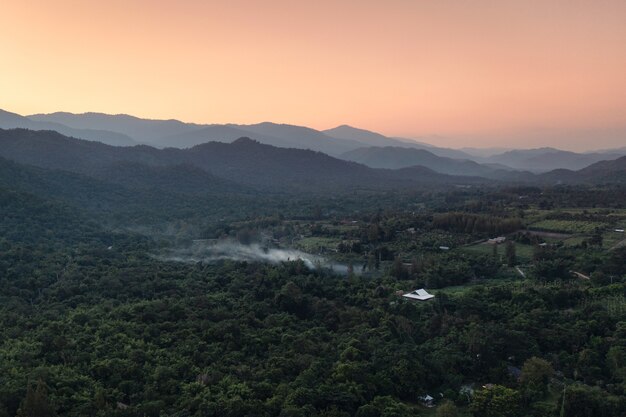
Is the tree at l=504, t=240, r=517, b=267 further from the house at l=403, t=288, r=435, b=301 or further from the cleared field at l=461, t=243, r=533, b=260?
the house at l=403, t=288, r=435, b=301

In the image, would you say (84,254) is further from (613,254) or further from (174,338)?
(613,254)

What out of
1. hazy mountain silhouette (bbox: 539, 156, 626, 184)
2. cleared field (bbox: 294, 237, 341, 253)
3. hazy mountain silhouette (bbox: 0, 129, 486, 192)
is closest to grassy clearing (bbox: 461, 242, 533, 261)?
cleared field (bbox: 294, 237, 341, 253)

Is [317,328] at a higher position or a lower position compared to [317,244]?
lower

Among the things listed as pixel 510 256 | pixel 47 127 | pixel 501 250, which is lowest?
pixel 501 250

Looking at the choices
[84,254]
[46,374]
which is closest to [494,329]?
[46,374]

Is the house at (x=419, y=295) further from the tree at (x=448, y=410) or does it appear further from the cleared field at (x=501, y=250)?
the tree at (x=448, y=410)

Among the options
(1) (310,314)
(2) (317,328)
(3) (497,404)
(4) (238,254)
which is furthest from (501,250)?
(3) (497,404)

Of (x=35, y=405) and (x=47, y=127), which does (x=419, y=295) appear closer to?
(x=35, y=405)
